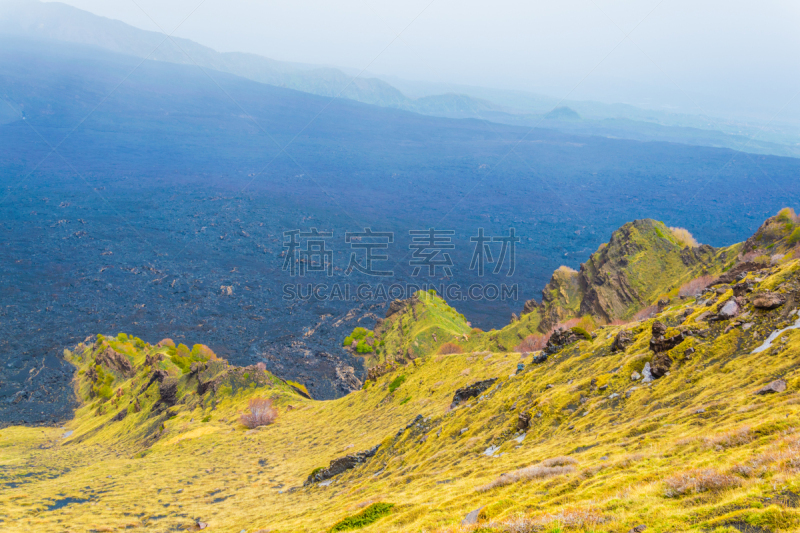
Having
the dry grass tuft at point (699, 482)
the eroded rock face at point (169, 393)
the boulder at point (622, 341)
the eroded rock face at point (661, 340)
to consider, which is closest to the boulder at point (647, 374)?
the eroded rock face at point (661, 340)

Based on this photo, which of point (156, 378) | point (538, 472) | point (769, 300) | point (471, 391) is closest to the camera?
point (538, 472)

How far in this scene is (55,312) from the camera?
99.2 metres

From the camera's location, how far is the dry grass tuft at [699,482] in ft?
28.4

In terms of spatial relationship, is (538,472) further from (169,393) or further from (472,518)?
(169,393)

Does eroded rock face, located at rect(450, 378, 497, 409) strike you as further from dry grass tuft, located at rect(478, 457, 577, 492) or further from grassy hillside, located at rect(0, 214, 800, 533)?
dry grass tuft, located at rect(478, 457, 577, 492)

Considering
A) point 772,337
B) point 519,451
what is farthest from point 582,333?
point 519,451

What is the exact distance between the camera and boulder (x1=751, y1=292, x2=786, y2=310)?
666 inches

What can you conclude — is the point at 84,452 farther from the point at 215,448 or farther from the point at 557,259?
the point at 557,259

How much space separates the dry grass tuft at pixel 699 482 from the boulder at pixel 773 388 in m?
5.59

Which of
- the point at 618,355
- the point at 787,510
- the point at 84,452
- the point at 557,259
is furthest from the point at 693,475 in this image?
the point at 557,259

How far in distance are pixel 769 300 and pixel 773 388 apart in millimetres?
5784

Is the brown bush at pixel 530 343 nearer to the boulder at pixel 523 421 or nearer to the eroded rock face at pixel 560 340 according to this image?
the eroded rock face at pixel 560 340

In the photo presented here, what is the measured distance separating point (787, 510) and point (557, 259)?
163 metres

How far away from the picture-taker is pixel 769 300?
674 inches
